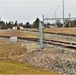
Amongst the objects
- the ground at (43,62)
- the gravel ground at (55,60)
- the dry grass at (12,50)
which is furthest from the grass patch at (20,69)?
the dry grass at (12,50)

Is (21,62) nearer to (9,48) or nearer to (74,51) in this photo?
(74,51)

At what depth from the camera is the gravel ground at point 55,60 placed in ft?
47.8

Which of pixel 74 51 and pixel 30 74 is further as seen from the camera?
pixel 74 51

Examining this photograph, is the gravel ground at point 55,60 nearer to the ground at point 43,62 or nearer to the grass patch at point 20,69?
the ground at point 43,62

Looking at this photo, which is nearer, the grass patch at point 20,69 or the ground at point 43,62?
the grass patch at point 20,69

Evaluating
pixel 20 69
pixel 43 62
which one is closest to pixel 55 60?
pixel 43 62

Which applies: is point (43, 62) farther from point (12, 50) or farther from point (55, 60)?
point (12, 50)

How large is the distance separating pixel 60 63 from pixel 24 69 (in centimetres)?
199

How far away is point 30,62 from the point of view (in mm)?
16312

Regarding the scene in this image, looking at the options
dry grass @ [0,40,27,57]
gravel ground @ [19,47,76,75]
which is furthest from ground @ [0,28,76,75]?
dry grass @ [0,40,27,57]

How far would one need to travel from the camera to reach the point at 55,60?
1566cm

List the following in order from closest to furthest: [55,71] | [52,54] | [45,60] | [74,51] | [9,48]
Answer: [55,71], [45,60], [52,54], [74,51], [9,48]

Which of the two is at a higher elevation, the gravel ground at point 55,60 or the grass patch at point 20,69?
the gravel ground at point 55,60

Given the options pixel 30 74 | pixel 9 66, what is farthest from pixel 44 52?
pixel 30 74
